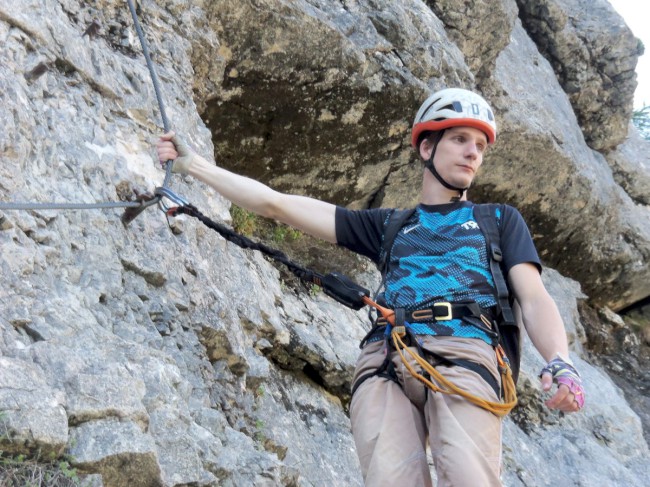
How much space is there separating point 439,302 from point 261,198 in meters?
1.21

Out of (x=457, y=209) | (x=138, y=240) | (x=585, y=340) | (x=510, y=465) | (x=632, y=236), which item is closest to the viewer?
(x=457, y=209)

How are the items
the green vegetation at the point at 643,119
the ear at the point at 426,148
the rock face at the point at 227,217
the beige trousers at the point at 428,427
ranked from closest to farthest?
the beige trousers at the point at 428,427, the rock face at the point at 227,217, the ear at the point at 426,148, the green vegetation at the point at 643,119

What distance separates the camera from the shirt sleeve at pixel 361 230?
3973mm

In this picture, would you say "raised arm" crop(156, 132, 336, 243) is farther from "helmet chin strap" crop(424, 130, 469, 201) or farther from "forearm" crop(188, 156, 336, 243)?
"helmet chin strap" crop(424, 130, 469, 201)

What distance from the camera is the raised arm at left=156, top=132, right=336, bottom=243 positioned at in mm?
3996

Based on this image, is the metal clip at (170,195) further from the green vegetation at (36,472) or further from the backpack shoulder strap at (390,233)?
the green vegetation at (36,472)

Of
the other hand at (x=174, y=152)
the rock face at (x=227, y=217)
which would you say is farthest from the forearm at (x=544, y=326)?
the other hand at (x=174, y=152)

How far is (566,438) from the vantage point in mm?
9812

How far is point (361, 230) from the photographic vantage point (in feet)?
13.1

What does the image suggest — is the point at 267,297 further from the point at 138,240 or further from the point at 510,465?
the point at 510,465

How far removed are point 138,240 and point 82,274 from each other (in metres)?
0.64

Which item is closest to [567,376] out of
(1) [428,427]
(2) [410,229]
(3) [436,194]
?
(1) [428,427]

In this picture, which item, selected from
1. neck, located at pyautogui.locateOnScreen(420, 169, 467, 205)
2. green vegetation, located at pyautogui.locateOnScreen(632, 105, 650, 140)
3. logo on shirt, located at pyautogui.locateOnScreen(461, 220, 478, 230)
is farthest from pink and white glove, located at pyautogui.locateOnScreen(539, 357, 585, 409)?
green vegetation, located at pyautogui.locateOnScreen(632, 105, 650, 140)

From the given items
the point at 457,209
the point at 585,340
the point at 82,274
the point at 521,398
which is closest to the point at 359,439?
the point at 457,209
